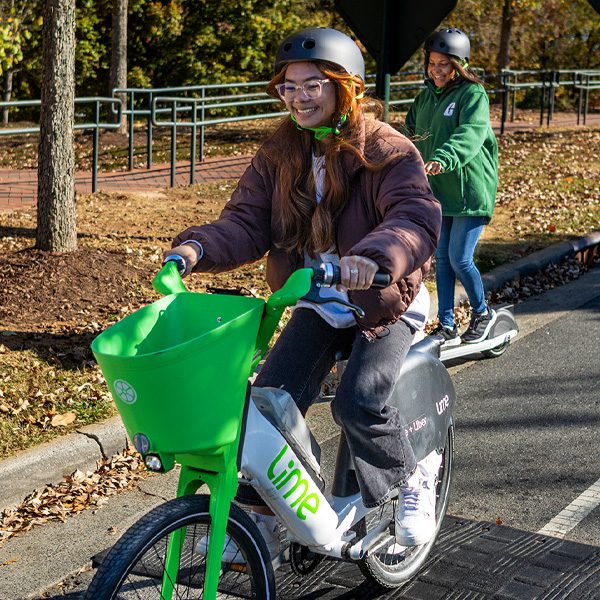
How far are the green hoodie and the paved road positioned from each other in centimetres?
105

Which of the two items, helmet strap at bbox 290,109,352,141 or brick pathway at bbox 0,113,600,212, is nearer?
helmet strap at bbox 290,109,352,141

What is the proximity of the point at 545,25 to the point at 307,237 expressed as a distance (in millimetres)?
24438

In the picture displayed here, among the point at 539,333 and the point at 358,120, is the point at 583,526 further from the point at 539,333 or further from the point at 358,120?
the point at 539,333

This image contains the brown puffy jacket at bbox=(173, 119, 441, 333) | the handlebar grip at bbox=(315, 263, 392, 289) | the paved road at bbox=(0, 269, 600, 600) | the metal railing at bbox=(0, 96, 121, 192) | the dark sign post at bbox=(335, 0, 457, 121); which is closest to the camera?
the handlebar grip at bbox=(315, 263, 392, 289)

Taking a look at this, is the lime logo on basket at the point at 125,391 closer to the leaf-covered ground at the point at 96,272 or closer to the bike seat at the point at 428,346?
the bike seat at the point at 428,346

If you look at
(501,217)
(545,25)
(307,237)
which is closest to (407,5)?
(307,237)

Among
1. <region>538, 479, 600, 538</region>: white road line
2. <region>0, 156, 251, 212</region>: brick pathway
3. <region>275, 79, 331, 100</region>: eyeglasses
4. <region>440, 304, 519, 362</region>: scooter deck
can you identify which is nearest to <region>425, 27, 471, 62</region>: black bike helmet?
<region>440, 304, 519, 362</region>: scooter deck

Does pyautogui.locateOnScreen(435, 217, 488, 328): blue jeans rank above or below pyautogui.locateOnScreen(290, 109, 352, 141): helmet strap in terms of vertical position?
below

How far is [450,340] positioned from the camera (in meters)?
6.94

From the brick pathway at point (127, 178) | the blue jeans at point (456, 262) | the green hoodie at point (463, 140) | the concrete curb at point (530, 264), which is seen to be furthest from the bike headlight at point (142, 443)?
the brick pathway at point (127, 178)

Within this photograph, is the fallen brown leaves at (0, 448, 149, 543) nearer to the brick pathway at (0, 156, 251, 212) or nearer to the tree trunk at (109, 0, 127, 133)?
the brick pathway at (0, 156, 251, 212)

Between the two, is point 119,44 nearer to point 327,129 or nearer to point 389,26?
point 389,26

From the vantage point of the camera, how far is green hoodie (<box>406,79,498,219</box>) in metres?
6.59

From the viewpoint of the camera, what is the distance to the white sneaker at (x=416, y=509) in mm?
3857
